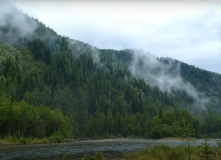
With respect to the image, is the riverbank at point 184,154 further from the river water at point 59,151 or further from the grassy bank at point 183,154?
the river water at point 59,151

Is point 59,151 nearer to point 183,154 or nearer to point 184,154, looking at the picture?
point 184,154

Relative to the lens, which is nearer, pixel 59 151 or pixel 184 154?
pixel 184 154

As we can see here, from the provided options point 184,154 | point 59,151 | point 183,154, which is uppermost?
point 183,154

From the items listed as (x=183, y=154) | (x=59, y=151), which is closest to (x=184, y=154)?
(x=183, y=154)

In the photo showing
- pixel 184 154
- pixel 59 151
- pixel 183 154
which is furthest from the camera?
pixel 59 151

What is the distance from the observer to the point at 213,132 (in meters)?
172

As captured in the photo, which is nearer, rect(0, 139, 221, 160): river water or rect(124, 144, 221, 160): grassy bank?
rect(124, 144, 221, 160): grassy bank

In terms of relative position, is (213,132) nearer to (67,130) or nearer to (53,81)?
(67,130)

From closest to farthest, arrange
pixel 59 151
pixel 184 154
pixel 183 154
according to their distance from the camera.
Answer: pixel 183 154
pixel 184 154
pixel 59 151

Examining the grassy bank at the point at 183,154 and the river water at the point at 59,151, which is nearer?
the grassy bank at the point at 183,154

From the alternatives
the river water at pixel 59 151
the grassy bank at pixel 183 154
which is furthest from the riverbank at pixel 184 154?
the river water at pixel 59 151

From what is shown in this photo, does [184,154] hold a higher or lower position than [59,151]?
higher

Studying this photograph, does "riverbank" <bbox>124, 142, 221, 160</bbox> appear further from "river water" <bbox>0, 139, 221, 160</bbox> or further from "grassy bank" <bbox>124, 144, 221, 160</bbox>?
"river water" <bbox>0, 139, 221, 160</bbox>

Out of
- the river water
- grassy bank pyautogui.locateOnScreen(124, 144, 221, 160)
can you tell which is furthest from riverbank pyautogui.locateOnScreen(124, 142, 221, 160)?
the river water
